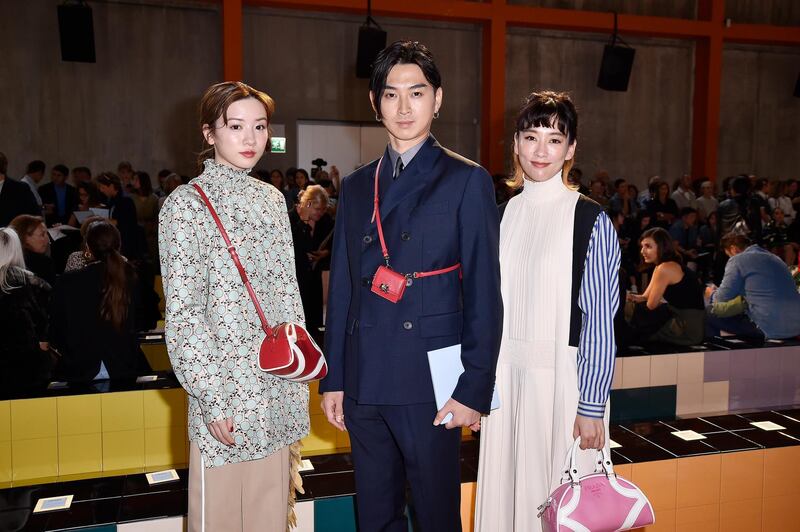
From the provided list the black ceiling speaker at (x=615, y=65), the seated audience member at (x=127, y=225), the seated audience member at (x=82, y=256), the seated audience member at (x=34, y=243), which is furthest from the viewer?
the black ceiling speaker at (x=615, y=65)

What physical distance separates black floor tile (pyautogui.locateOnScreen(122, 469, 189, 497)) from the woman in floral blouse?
1232mm

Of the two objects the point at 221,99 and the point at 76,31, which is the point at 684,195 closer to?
the point at 76,31

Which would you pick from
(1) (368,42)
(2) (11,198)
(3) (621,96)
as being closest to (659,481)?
(2) (11,198)

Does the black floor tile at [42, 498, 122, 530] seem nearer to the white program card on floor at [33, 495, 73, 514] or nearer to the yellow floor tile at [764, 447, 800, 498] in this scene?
the white program card on floor at [33, 495, 73, 514]

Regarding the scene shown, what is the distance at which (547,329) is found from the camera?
201 cm

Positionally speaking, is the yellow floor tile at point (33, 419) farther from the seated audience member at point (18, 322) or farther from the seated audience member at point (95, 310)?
the seated audience member at point (95, 310)

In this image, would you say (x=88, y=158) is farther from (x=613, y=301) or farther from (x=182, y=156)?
(x=613, y=301)

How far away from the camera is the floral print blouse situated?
1746mm

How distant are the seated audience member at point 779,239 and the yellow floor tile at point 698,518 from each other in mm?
4879

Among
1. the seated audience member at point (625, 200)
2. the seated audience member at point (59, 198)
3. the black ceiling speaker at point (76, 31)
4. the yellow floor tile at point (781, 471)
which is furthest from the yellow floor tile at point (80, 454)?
the seated audience member at point (625, 200)

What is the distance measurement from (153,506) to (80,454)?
1177 millimetres

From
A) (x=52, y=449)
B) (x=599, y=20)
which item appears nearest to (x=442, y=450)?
(x=52, y=449)

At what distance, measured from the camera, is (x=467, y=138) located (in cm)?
1236

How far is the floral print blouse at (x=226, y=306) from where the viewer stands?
5.73 ft
